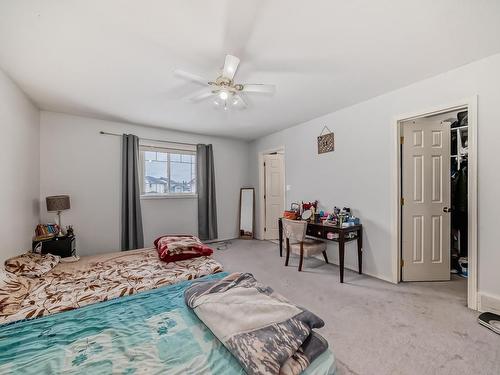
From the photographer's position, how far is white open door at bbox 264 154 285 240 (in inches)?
197

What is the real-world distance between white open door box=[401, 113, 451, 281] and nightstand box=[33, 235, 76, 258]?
4.43 m

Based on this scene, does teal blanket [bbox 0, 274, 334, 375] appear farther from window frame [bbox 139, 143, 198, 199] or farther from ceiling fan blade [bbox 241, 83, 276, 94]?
window frame [bbox 139, 143, 198, 199]

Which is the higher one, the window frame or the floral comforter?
the window frame

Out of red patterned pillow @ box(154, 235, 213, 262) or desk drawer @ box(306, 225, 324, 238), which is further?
desk drawer @ box(306, 225, 324, 238)

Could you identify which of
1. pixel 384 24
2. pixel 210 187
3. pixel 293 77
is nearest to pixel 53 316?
pixel 293 77

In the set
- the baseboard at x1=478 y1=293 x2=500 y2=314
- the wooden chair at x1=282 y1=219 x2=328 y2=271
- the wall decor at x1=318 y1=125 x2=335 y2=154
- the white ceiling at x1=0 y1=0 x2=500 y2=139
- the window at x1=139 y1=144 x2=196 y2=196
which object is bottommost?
the baseboard at x1=478 y1=293 x2=500 y2=314

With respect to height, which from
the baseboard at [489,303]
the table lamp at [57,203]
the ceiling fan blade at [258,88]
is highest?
the ceiling fan blade at [258,88]

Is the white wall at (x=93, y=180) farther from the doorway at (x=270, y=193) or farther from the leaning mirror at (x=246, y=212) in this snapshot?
the doorway at (x=270, y=193)

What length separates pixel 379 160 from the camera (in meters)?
2.83

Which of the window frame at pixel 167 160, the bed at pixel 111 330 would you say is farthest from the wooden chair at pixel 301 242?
the window frame at pixel 167 160

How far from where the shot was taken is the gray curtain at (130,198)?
12.1ft

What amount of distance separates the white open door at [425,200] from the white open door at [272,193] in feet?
8.82

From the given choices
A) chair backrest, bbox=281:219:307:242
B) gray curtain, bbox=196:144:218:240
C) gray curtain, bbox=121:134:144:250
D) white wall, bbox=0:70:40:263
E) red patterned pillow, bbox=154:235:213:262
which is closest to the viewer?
white wall, bbox=0:70:40:263

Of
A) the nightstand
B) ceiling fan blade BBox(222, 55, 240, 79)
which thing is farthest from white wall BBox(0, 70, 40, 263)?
ceiling fan blade BBox(222, 55, 240, 79)
